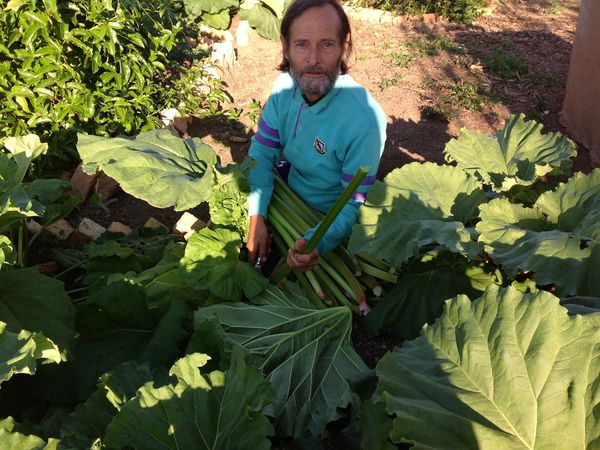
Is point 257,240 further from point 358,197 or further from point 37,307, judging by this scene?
point 37,307

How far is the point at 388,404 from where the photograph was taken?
1475mm

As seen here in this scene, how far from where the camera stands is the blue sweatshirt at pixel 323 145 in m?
2.81

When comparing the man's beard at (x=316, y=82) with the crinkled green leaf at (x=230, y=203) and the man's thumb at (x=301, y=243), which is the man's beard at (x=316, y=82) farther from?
the man's thumb at (x=301, y=243)

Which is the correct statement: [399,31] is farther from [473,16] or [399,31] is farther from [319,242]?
[319,242]

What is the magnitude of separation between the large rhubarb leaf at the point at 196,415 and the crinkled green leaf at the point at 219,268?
0.88 metres

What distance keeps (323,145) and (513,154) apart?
907 mm

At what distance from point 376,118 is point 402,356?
1464 mm

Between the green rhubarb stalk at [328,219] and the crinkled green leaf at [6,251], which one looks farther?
the green rhubarb stalk at [328,219]

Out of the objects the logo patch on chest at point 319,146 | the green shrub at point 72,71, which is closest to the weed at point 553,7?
the green shrub at point 72,71

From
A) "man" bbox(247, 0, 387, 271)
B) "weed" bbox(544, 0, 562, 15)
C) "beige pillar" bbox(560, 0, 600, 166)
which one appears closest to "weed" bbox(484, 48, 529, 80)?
"beige pillar" bbox(560, 0, 600, 166)

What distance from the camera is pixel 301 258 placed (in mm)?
2684

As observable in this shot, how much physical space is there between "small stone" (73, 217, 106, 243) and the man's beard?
1412 millimetres

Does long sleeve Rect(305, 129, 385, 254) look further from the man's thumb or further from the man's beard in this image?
the man's beard

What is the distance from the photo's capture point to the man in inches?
110
